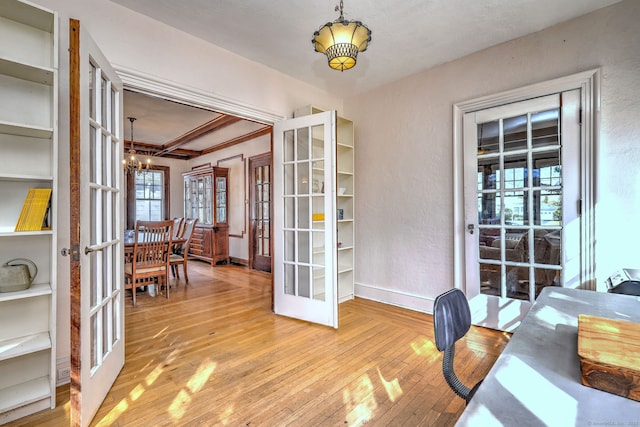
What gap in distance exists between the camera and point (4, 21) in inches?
68.2

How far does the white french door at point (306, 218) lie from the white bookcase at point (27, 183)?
1.94m

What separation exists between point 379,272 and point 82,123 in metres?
3.29

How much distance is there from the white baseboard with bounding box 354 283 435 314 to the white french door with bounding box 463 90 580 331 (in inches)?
20.8

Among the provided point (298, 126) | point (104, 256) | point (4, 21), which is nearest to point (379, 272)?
point (298, 126)

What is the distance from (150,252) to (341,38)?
11.5 ft

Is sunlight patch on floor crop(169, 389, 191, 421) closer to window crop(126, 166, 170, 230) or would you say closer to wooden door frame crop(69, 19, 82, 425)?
wooden door frame crop(69, 19, 82, 425)

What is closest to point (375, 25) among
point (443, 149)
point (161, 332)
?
point (443, 149)

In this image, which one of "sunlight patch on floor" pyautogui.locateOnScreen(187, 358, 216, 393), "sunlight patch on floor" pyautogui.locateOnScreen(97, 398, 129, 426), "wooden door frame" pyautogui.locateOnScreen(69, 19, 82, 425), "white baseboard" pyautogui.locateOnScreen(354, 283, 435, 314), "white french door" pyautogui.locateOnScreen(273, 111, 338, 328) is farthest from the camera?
"white baseboard" pyautogui.locateOnScreen(354, 283, 435, 314)

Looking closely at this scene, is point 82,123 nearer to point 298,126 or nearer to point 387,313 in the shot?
point 298,126

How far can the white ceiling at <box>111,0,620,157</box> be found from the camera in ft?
7.53

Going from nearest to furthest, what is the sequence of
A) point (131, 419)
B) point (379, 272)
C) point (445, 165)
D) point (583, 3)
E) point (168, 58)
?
point (131, 419)
point (583, 3)
point (168, 58)
point (445, 165)
point (379, 272)

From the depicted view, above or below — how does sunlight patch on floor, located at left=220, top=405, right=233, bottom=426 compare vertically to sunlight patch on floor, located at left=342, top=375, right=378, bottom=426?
above

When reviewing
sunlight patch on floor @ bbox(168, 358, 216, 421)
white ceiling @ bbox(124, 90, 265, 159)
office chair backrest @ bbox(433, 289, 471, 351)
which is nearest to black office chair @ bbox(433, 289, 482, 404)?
office chair backrest @ bbox(433, 289, 471, 351)

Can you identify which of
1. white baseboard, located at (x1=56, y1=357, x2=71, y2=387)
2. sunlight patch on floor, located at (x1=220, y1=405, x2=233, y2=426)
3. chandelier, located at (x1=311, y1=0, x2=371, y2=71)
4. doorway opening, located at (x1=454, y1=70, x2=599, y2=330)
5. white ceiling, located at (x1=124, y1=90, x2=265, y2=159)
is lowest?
sunlight patch on floor, located at (x1=220, y1=405, x2=233, y2=426)
